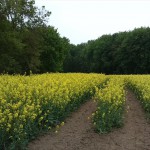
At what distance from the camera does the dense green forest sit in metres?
31.5

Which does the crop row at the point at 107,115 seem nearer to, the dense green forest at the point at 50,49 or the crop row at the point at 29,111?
the crop row at the point at 29,111

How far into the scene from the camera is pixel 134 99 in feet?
60.5

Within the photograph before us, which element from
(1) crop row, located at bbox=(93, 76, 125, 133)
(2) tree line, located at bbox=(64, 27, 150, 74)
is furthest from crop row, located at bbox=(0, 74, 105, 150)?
(2) tree line, located at bbox=(64, 27, 150, 74)

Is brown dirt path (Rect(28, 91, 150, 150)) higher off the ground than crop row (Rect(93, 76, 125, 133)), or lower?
lower

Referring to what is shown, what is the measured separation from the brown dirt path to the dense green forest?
19.8m

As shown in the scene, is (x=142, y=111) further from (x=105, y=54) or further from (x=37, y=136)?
(x=105, y=54)

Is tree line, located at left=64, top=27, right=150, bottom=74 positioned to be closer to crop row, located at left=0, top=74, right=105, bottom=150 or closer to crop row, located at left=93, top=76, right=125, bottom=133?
crop row, located at left=0, top=74, right=105, bottom=150

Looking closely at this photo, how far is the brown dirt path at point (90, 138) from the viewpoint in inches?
355

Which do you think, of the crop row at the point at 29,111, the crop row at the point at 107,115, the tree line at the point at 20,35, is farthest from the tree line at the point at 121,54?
the crop row at the point at 107,115

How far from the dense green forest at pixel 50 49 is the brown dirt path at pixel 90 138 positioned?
19774mm

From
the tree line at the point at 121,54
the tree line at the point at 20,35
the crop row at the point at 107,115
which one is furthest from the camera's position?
the tree line at the point at 121,54

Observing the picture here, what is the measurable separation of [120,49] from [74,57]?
34224mm

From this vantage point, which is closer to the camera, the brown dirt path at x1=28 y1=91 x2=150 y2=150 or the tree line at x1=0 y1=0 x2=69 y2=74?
the brown dirt path at x1=28 y1=91 x2=150 y2=150

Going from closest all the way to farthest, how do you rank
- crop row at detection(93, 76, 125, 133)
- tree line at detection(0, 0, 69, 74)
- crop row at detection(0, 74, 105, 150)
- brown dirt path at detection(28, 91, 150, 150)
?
1. crop row at detection(0, 74, 105, 150)
2. brown dirt path at detection(28, 91, 150, 150)
3. crop row at detection(93, 76, 125, 133)
4. tree line at detection(0, 0, 69, 74)
